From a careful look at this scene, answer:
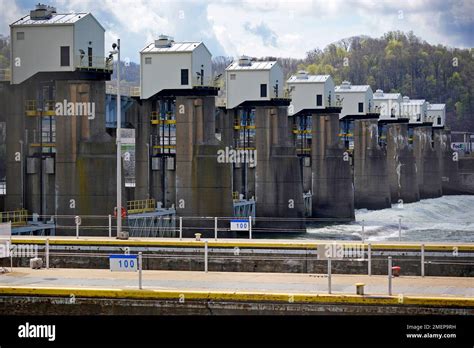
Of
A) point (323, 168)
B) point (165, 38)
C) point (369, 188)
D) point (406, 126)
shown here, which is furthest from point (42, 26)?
point (406, 126)

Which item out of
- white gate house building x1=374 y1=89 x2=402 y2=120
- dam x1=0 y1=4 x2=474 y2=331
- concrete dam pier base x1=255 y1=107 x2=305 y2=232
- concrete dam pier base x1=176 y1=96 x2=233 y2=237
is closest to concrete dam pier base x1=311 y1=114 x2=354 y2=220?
dam x1=0 y1=4 x2=474 y2=331

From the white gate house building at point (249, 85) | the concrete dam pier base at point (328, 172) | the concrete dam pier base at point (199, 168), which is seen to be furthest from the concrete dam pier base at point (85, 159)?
the concrete dam pier base at point (328, 172)

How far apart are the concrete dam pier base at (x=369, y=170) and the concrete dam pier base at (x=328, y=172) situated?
52.4ft

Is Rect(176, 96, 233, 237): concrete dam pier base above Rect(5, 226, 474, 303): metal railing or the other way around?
above

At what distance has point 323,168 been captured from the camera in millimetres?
96750

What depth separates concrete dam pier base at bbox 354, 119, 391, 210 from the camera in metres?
113

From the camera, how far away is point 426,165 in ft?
495

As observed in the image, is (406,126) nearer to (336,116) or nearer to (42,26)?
(336,116)

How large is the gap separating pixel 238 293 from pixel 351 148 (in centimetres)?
9382

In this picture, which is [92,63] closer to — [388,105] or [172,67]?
[172,67]

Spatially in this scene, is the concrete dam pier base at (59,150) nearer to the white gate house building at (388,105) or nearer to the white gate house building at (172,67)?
the white gate house building at (172,67)

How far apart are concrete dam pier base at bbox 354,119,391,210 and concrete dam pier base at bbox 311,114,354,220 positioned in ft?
52.4

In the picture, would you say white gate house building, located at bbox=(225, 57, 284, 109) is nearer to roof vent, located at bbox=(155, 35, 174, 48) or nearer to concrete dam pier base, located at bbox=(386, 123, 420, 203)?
roof vent, located at bbox=(155, 35, 174, 48)
